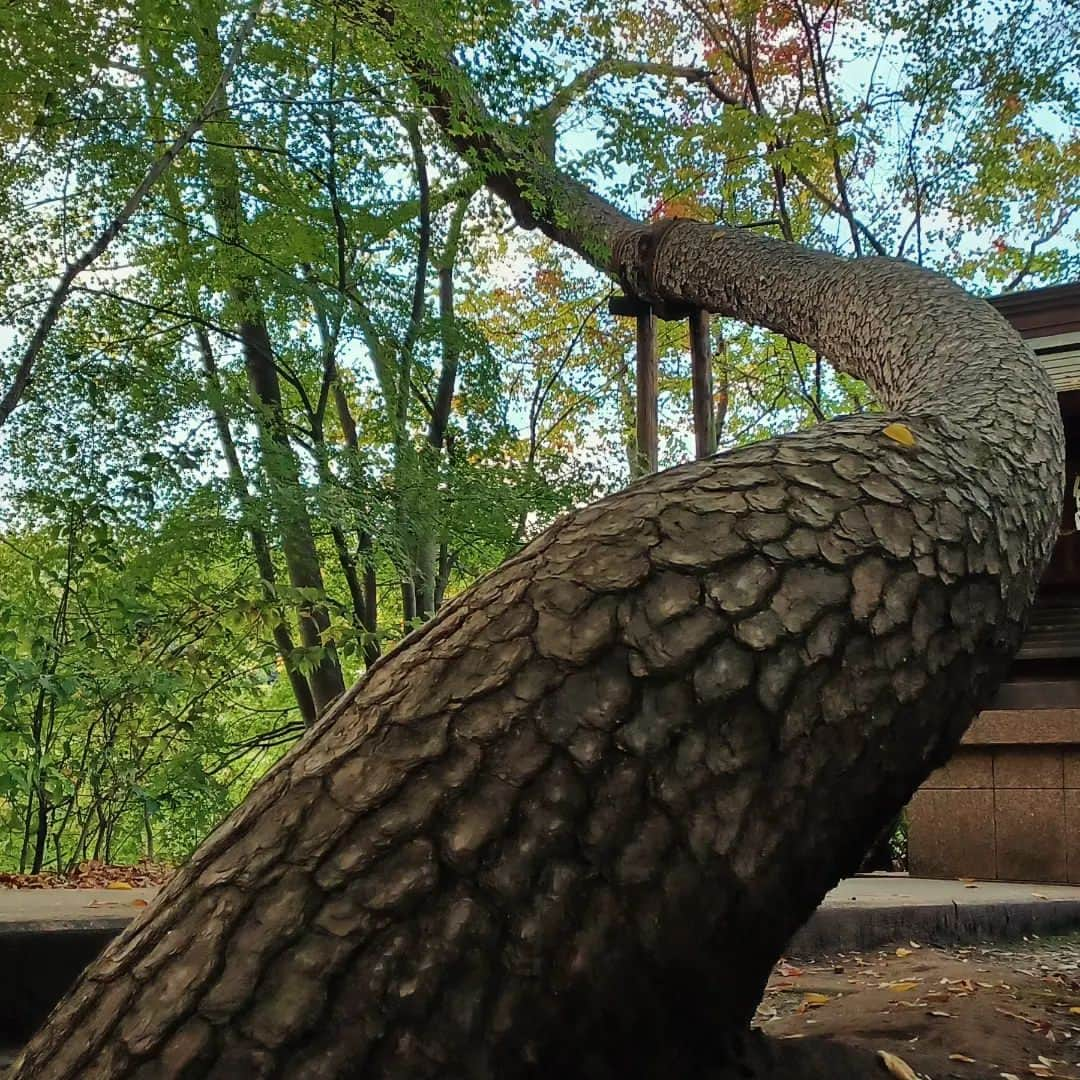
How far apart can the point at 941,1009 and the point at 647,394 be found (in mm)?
5433

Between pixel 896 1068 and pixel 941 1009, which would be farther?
pixel 941 1009

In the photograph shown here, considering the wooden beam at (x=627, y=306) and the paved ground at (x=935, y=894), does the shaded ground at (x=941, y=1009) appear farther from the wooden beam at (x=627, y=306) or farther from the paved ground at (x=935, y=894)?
the wooden beam at (x=627, y=306)

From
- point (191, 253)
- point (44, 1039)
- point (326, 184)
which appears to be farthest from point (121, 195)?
point (44, 1039)

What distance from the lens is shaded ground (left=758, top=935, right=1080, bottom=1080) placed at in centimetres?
152

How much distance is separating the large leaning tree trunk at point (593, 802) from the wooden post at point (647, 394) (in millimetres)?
5503

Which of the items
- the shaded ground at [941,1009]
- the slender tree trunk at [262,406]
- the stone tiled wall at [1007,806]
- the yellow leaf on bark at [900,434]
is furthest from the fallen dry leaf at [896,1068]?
the stone tiled wall at [1007,806]

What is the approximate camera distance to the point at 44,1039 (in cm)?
80

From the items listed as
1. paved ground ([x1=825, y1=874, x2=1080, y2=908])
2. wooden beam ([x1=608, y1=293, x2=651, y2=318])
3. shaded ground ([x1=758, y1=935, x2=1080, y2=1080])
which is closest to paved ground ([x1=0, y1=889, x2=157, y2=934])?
shaded ground ([x1=758, y1=935, x2=1080, y2=1080])

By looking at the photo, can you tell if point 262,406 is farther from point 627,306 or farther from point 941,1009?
point 941,1009

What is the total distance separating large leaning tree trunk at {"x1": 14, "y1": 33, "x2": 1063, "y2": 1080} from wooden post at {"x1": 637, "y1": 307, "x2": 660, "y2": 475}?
5503 mm

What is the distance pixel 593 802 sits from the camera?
80cm

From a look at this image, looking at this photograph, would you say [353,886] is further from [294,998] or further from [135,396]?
[135,396]

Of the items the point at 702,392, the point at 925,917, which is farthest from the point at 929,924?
the point at 702,392

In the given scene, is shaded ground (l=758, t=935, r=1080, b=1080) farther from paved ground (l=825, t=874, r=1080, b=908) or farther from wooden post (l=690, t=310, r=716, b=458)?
wooden post (l=690, t=310, r=716, b=458)
